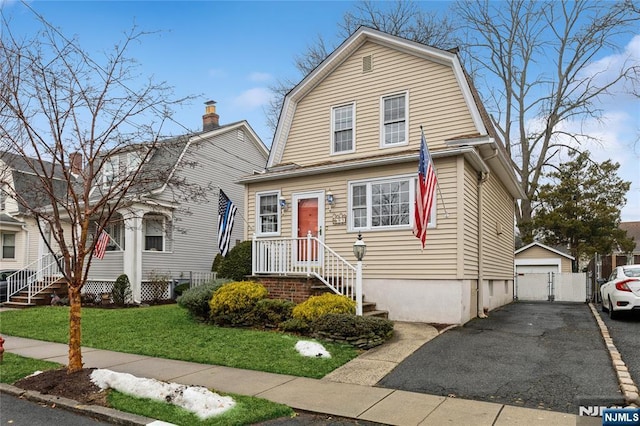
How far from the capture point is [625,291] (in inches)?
416

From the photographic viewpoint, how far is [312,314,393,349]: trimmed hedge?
828 cm

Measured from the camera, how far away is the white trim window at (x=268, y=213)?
13430 millimetres

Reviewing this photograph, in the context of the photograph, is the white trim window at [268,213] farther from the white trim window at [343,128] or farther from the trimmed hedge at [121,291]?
the trimmed hedge at [121,291]

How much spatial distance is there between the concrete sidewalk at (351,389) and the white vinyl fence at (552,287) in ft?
42.6

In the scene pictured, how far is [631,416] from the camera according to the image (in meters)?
4.29

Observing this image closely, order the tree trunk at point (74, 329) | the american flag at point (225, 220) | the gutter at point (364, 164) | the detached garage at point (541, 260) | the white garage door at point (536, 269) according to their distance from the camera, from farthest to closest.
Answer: the white garage door at point (536, 269) → the detached garage at point (541, 260) → the american flag at point (225, 220) → the gutter at point (364, 164) → the tree trunk at point (74, 329)

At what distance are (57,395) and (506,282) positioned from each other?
1488 centimetres

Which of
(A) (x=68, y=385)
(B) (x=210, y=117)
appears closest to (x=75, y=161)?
(A) (x=68, y=385)

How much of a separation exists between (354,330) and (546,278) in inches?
571

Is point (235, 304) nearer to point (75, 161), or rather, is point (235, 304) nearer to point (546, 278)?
point (75, 161)

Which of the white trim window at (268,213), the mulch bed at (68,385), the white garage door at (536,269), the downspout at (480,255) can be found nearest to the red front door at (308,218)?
the white trim window at (268,213)

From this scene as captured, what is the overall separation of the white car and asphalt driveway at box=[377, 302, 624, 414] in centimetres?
157

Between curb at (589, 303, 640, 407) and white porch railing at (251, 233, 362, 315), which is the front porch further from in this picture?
curb at (589, 303, 640, 407)

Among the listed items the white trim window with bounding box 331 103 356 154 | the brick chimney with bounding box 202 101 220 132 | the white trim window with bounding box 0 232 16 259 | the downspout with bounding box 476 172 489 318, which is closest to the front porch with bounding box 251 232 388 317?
the downspout with bounding box 476 172 489 318
